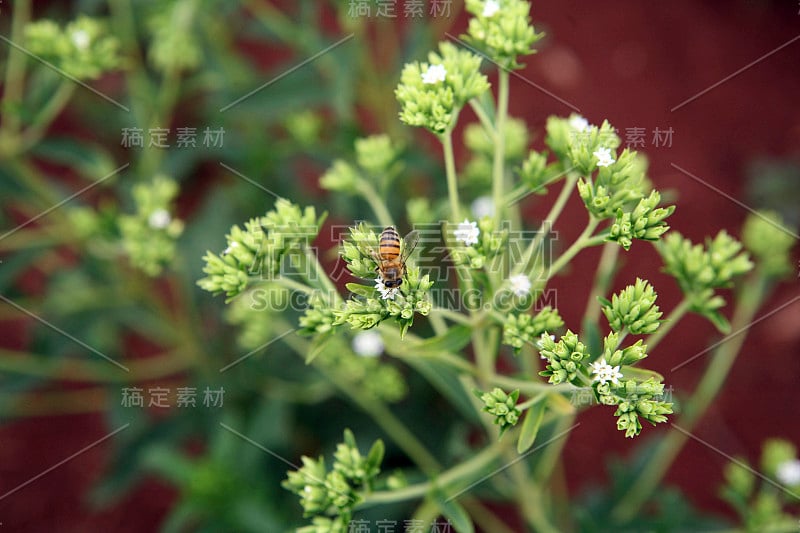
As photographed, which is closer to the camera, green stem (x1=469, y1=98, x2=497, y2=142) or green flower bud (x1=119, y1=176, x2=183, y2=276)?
green stem (x1=469, y1=98, x2=497, y2=142)

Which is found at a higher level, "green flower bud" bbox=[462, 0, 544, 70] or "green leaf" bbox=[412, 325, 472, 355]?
"green flower bud" bbox=[462, 0, 544, 70]

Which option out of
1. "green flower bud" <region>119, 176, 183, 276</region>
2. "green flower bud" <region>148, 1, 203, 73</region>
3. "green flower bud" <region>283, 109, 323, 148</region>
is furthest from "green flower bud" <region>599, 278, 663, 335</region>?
"green flower bud" <region>148, 1, 203, 73</region>

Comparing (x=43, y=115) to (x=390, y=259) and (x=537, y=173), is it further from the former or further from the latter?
(x=537, y=173)

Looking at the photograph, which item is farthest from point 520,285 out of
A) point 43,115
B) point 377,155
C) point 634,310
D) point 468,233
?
point 43,115

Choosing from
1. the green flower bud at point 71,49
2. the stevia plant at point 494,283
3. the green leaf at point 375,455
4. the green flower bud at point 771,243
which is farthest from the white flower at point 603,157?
the green flower bud at point 71,49

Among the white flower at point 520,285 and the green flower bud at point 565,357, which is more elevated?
the white flower at point 520,285

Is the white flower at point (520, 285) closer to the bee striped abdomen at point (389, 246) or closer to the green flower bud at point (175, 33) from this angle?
the bee striped abdomen at point (389, 246)

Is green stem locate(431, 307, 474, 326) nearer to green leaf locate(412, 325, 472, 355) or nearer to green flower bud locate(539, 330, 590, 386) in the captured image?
green leaf locate(412, 325, 472, 355)
